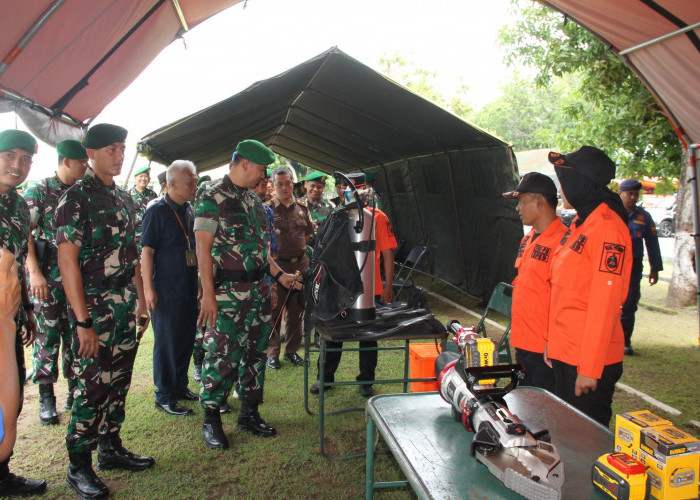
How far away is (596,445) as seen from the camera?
1.58 m

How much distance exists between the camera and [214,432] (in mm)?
3178

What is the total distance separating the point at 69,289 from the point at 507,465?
221 centimetres

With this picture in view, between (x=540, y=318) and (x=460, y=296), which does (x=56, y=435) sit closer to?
(x=540, y=318)

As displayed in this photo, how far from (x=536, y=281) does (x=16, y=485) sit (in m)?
3.13

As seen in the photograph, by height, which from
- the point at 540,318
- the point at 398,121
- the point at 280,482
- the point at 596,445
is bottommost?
the point at 280,482

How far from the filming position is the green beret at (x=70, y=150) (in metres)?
3.46

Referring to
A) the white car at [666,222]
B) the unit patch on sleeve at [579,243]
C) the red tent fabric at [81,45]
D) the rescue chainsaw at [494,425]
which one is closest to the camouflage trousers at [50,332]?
the red tent fabric at [81,45]

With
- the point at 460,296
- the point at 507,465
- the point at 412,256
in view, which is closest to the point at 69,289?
the point at 507,465

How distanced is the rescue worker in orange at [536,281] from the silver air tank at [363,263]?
0.88 meters

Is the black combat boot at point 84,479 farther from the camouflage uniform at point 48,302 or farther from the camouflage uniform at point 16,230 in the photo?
the camouflage uniform at point 48,302

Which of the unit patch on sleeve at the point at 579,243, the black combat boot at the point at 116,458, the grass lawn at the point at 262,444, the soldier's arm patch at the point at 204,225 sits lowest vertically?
the grass lawn at the point at 262,444

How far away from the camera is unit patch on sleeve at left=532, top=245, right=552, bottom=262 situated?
8.80ft

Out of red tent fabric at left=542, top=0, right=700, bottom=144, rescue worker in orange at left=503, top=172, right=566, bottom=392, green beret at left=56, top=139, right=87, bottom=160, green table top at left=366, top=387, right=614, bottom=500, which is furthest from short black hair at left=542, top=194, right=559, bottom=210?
green beret at left=56, top=139, right=87, bottom=160

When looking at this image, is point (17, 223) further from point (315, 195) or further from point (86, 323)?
point (315, 195)
